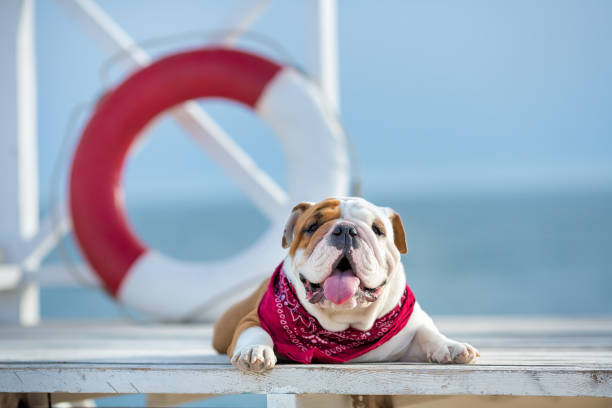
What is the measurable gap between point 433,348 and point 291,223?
14.3 inches

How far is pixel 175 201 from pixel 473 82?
15771 mm

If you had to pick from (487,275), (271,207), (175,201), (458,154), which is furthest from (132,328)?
(175,201)

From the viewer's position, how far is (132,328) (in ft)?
9.57

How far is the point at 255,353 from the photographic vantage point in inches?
53.9

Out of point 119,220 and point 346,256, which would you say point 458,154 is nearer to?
point 119,220

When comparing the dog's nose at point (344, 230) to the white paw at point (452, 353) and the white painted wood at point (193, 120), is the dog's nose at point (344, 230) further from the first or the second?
the white painted wood at point (193, 120)

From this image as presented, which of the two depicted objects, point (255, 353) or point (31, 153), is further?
point (31, 153)

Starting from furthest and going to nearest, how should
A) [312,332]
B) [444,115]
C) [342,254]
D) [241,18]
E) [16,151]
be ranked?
1. [444,115]
2. [16,151]
3. [241,18]
4. [312,332]
5. [342,254]

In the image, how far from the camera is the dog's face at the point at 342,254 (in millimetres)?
1328

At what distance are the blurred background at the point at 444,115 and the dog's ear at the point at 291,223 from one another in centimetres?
1339

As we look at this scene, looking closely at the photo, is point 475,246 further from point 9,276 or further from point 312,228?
point 312,228

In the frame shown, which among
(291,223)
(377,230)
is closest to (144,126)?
(291,223)

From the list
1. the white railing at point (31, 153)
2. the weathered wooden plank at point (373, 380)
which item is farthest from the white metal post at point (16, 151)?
the weathered wooden plank at point (373, 380)

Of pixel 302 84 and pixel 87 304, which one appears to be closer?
pixel 302 84
